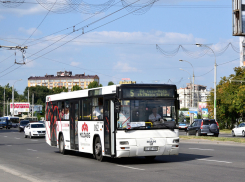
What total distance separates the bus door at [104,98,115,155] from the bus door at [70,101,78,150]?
3159 mm

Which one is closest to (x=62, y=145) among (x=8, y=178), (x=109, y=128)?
(x=109, y=128)

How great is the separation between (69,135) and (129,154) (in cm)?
538

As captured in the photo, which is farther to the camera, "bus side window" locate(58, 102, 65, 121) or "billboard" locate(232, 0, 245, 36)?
"billboard" locate(232, 0, 245, 36)

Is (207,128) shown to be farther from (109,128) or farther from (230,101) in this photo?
(230,101)

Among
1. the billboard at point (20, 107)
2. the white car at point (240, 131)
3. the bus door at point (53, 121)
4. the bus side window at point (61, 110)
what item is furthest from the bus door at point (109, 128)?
the billboard at point (20, 107)

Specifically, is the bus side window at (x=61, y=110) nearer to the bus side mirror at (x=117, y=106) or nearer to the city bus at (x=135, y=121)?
the city bus at (x=135, y=121)

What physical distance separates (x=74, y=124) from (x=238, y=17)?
10604mm

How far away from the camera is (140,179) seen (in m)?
10.5

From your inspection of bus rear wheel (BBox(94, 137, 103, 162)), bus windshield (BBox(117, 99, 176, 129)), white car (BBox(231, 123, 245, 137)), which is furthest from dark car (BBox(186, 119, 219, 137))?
bus windshield (BBox(117, 99, 176, 129))

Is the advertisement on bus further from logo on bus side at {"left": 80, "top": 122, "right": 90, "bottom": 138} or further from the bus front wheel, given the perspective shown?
logo on bus side at {"left": 80, "top": 122, "right": 90, "bottom": 138}

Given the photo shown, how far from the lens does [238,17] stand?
2216cm

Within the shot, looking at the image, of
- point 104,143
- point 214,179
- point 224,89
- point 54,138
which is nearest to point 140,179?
point 214,179

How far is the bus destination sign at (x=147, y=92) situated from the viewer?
14102mm

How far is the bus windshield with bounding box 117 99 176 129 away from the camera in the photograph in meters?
13.9
